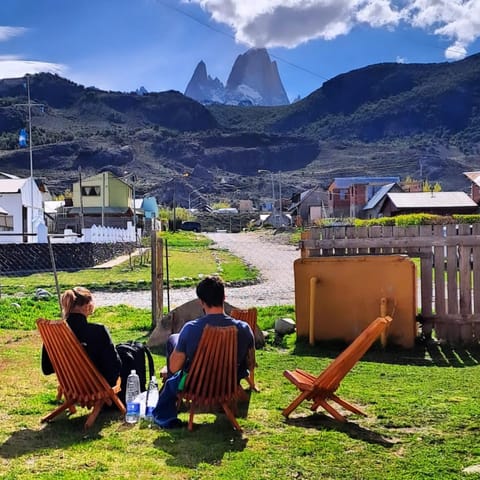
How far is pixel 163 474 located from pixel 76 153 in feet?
611

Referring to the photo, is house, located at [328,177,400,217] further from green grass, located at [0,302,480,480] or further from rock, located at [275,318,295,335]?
green grass, located at [0,302,480,480]

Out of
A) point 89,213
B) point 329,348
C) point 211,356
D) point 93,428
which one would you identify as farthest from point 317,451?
point 89,213

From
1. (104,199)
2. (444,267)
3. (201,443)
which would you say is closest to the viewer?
(201,443)

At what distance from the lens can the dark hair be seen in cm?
564

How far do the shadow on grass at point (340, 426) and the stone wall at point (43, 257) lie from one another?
25.9 metres

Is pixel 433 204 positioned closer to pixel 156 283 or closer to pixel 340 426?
pixel 156 283

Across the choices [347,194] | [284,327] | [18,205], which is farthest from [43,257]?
[347,194]

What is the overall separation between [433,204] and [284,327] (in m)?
46.9

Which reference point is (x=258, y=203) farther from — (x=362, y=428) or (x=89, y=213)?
(x=362, y=428)

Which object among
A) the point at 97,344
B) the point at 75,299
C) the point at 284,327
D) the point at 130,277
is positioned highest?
the point at 75,299

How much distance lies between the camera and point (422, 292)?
950 cm

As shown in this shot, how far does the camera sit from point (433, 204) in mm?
54531

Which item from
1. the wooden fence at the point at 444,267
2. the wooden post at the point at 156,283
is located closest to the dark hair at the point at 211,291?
the wooden fence at the point at 444,267

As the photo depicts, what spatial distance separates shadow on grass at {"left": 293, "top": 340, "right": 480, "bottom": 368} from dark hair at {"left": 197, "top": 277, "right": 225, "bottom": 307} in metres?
3.70
